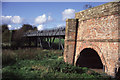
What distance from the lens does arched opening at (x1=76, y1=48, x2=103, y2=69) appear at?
9.17 meters

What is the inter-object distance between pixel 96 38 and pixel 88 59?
8.99ft

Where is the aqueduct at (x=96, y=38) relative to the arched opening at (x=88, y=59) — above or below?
above

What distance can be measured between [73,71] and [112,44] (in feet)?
9.78

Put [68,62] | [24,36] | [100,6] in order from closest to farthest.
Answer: [100,6], [68,62], [24,36]

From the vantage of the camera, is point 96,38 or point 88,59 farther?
point 88,59

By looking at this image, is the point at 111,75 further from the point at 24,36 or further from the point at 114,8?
the point at 24,36

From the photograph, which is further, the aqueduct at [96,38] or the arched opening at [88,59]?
the arched opening at [88,59]

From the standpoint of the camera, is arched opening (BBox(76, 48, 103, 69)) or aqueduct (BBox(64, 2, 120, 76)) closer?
aqueduct (BBox(64, 2, 120, 76))

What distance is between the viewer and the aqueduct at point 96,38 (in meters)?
6.38

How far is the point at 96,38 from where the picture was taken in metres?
7.49

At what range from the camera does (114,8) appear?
647cm

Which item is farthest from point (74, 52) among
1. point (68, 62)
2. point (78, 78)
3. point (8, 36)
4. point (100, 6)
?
point (8, 36)

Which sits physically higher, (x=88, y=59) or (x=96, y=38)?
(x=96, y=38)

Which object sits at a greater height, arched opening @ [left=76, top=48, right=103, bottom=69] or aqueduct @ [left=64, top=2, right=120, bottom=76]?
aqueduct @ [left=64, top=2, right=120, bottom=76]
